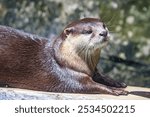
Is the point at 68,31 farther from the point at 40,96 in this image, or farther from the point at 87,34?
the point at 40,96

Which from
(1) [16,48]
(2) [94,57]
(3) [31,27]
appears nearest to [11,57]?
(1) [16,48]

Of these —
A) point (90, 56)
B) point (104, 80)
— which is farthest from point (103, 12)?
point (90, 56)

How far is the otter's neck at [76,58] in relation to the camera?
259 centimetres

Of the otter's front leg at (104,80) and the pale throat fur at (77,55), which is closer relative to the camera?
the pale throat fur at (77,55)

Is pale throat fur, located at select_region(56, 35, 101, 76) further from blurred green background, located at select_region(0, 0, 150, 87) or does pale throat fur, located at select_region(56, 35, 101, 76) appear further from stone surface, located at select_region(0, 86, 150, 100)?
blurred green background, located at select_region(0, 0, 150, 87)

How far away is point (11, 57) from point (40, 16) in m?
1.97

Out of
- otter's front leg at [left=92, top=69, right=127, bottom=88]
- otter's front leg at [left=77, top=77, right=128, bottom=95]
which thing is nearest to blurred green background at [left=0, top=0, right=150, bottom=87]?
otter's front leg at [left=92, top=69, right=127, bottom=88]

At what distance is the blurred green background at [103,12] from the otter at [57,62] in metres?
1.60

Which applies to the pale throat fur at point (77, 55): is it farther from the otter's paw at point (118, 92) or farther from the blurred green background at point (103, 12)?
the blurred green background at point (103, 12)

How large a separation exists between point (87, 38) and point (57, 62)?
0.16 m

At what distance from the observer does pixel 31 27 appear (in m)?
4.45

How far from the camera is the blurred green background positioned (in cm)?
441

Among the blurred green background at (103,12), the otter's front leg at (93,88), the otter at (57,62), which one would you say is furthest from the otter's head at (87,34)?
the blurred green background at (103,12)

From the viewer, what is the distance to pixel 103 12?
429cm
